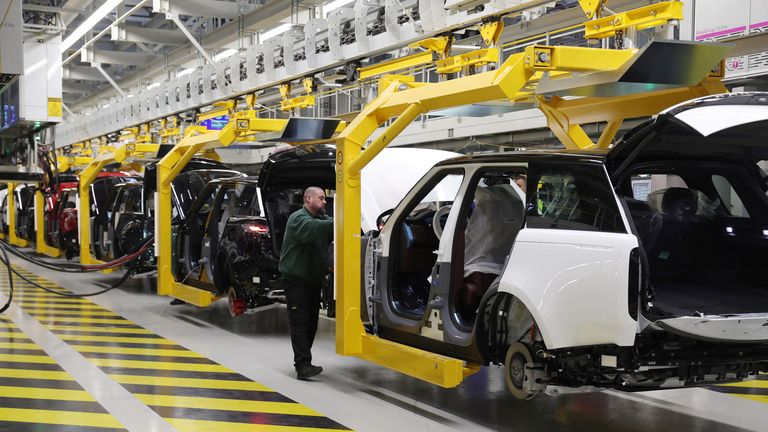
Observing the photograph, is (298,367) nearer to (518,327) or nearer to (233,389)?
(233,389)

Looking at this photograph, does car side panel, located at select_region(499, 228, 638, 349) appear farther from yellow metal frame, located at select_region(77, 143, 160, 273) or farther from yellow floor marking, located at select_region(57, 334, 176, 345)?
yellow metal frame, located at select_region(77, 143, 160, 273)

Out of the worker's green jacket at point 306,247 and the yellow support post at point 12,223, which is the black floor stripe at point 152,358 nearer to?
the worker's green jacket at point 306,247

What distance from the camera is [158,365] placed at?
7.59m

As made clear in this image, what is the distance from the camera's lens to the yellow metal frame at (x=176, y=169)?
410 inches

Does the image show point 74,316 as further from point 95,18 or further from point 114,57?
point 114,57

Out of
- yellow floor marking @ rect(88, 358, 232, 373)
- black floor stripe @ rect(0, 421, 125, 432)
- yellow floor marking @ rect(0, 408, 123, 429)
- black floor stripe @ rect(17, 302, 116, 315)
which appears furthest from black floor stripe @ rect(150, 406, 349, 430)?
black floor stripe @ rect(17, 302, 116, 315)

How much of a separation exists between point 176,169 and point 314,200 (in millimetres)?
4691

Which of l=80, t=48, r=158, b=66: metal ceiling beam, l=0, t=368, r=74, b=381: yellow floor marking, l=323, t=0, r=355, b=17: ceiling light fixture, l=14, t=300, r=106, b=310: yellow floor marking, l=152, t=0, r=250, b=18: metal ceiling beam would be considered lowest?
l=14, t=300, r=106, b=310: yellow floor marking

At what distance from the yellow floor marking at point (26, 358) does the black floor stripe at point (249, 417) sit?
2.26 m

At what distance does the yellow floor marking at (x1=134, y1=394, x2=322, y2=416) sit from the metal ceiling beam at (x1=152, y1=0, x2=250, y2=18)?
28.8 ft

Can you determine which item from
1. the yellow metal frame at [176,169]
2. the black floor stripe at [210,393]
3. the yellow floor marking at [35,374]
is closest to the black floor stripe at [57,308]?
the yellow metal frame at [176,169]

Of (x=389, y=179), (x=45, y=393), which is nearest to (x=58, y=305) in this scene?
(x=45, y=393)

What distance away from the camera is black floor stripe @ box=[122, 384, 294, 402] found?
6.36 meters

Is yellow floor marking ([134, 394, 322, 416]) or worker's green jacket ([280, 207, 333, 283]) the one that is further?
worker's green jacket ([280, 207, 333, 283])
